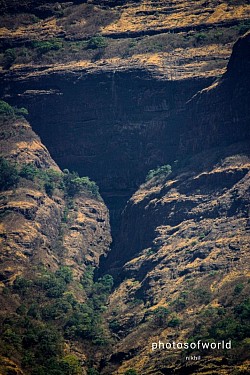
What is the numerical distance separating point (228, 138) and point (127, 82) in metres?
19.5

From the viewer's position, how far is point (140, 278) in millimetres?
132000

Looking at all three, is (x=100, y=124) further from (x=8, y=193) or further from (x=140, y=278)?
(x=140, y=278)

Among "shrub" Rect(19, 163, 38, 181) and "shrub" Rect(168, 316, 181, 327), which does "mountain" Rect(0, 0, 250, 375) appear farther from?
"shrub" Rect(19, 163, 38, 181)

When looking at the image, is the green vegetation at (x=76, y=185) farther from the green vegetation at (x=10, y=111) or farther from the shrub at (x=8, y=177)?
the green vegetation at (x=10, y=111)

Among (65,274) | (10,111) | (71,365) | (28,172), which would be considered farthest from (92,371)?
(10,111)

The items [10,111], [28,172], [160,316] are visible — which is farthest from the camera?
[10,111]

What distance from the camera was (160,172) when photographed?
148m

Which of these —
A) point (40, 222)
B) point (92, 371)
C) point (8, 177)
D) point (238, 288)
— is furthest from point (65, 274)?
point (238, 288)

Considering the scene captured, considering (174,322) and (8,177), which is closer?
(174,322)

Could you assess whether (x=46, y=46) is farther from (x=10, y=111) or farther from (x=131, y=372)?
(x=131, y=372)

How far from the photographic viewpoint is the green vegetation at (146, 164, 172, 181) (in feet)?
482

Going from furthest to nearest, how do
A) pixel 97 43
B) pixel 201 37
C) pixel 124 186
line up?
pixel 97 43
pixel 201 37
pixel 124 186

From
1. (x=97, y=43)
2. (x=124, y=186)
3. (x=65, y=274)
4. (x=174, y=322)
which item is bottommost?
(x=174, y=322)

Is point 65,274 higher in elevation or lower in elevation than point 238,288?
higher
